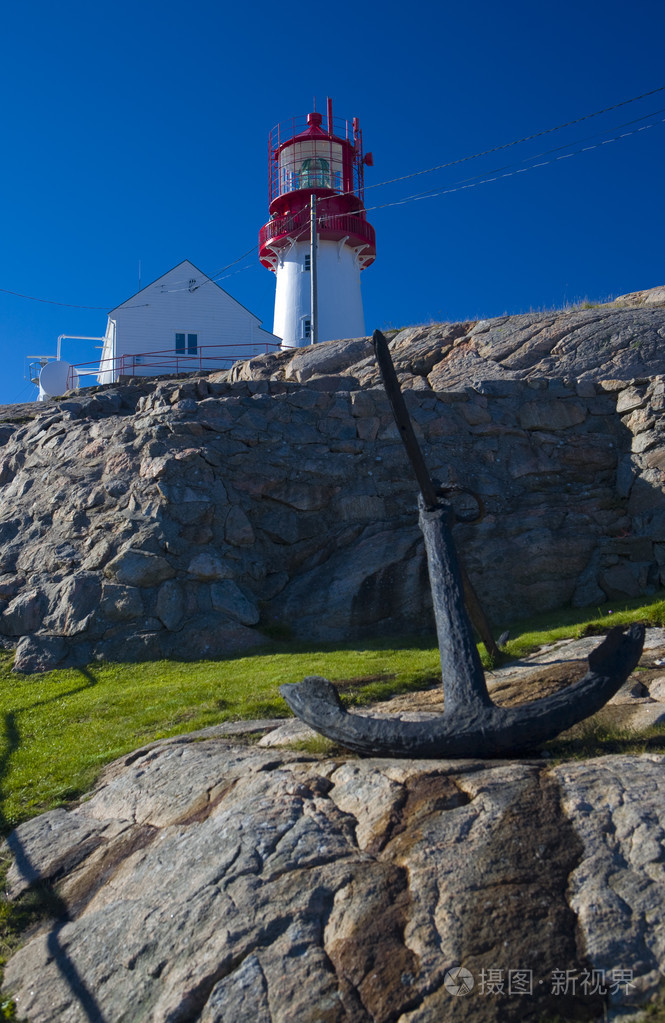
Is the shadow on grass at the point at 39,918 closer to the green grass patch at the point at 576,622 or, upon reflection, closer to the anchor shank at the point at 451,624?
the anchor shank at the point at 451,624

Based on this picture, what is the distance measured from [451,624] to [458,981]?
232 centimetres

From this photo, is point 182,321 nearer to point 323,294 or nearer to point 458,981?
point 323,294

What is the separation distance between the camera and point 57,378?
87.0ft

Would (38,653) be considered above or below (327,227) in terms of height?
below

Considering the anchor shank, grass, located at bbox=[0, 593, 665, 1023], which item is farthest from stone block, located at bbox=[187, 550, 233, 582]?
the anchor shank

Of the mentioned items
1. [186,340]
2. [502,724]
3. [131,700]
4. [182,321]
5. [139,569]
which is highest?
[182,321]

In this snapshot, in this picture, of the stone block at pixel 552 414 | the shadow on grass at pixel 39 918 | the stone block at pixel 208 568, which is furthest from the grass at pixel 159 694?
the stone block at pixel 552 414

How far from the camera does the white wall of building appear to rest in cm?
2638

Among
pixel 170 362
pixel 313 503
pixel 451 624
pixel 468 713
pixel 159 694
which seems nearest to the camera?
pixel 468 713

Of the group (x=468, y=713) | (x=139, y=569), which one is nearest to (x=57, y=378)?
(x=139, y=569)

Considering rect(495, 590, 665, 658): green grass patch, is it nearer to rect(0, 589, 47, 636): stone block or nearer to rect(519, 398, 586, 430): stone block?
rect(519, 398, 586, 430): stone block

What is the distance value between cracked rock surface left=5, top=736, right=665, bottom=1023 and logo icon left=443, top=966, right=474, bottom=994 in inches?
0.9

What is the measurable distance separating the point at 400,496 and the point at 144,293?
1884 cm

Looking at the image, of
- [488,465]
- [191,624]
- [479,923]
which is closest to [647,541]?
[488,465]
